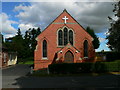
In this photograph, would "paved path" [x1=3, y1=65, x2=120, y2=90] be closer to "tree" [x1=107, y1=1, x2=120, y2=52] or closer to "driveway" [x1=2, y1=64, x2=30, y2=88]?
"driveway" [x1=2, y1=64, x2=30, y2=88]

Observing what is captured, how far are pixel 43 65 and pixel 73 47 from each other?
20.2 ft

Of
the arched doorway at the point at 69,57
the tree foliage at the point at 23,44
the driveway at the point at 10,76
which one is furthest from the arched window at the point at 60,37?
the tree foliage at the point at 23,44

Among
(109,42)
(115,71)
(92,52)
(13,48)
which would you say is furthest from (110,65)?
(13,48)

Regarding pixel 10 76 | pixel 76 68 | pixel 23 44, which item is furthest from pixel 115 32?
pixel 23 44

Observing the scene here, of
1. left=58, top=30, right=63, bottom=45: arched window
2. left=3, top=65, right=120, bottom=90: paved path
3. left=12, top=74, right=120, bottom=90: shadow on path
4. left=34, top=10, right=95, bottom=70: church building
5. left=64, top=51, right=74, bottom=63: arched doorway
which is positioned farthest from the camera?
left=58, top=30, right=63, bottom=45: arched window

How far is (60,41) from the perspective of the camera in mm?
27875

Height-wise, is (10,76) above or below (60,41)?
below

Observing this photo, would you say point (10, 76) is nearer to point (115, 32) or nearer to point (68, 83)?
point (68, 83)

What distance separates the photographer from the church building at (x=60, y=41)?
89.4 feet

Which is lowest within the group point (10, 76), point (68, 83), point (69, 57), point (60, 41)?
point (10, 76)

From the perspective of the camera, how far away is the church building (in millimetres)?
27253

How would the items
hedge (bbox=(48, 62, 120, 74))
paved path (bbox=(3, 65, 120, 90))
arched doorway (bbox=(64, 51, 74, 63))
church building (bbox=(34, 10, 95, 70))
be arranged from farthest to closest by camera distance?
church building (bbox=(34, 10, 95, 70))
arched doorway (bbox=(64, 51, 74, 63))
hedge (bbox=(48, 62, 120, 74))
paved path (bbox=(3, 65, 120, 90))

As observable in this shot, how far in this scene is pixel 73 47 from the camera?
1009 inches

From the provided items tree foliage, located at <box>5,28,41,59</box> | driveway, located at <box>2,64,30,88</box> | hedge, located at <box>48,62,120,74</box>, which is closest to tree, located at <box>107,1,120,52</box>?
hedge, located at <box>48,62,120,74</box>
